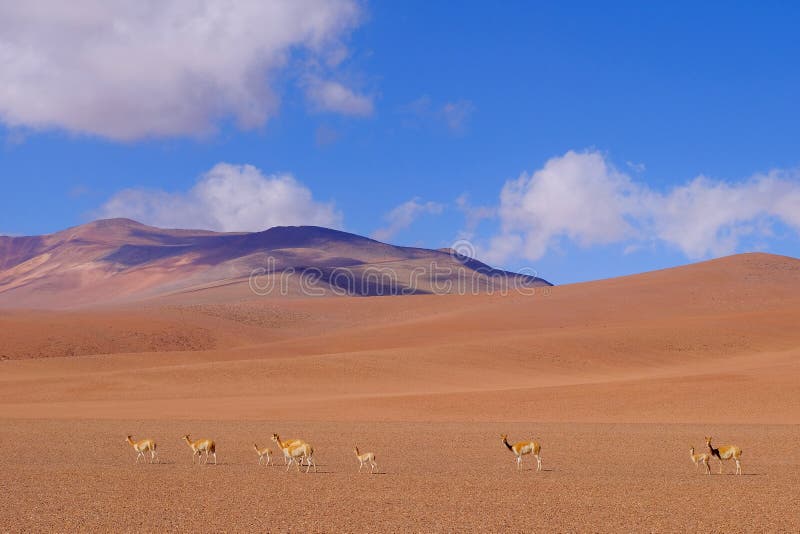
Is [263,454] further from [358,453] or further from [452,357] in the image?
[452,357]

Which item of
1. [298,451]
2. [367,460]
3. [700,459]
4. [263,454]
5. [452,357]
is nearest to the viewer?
[298,451]

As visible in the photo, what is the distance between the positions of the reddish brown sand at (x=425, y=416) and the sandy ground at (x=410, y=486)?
0.06 m

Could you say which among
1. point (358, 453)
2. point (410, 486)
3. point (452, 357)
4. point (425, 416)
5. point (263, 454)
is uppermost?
point (452, 357)

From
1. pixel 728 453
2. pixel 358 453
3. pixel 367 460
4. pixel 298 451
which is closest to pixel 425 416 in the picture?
pixel 367 460

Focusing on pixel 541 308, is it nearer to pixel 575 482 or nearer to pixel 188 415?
pixel 188 415

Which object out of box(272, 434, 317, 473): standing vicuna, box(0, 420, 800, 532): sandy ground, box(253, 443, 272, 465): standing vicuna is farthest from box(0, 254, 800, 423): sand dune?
box(272, 434, 317, 473): standing vicuna

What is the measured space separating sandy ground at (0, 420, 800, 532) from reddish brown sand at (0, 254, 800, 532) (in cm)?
6

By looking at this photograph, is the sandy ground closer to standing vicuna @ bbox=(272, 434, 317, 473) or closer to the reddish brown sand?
the reddish brown sand

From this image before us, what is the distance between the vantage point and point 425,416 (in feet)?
100

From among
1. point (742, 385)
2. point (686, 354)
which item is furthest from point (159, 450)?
point (686, 354)

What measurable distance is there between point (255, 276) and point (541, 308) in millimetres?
80387

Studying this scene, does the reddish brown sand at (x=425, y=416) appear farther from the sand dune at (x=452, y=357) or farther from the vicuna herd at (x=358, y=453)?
the vicuna herd at (x=358, y=453)

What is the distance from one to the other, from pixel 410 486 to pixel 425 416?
49.2 feet

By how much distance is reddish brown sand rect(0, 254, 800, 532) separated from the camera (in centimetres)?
1354
